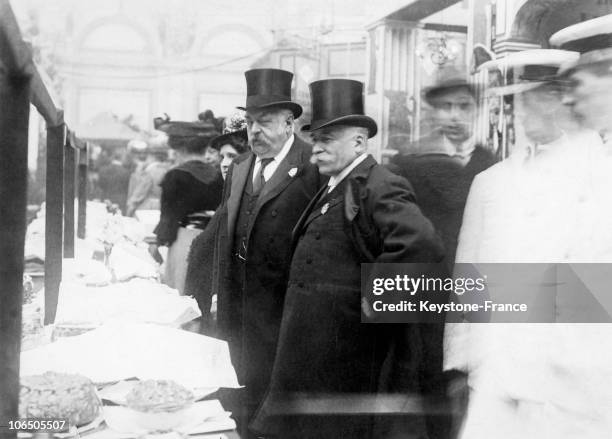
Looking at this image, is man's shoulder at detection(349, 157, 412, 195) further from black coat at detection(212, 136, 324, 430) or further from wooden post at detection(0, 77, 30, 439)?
wooden post at detection(0, 77, 30, 439)

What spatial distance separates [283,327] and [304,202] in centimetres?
36

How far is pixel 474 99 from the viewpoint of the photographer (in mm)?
1644

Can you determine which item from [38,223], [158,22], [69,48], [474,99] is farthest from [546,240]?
[38,223]

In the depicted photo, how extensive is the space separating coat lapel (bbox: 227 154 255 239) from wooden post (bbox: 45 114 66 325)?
544 millimetres

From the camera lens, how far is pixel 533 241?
5.19 feet

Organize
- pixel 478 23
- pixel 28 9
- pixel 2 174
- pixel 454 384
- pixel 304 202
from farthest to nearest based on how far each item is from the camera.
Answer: pixel 304 202
pixel 454 384
pixel 478 23
pixel 28 9
pixel 2 174

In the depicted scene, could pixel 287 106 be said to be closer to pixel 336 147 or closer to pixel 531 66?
pixel 336 147

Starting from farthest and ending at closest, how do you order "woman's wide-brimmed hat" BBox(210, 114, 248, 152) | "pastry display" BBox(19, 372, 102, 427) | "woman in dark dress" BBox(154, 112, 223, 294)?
"woman in dark dress" BBox(154, 112, 223, 294)
"woman's wide-brimmed hat" BBox(210, 114, 248, 152)
"pastry display" BBox(19, 372, 102, 427)

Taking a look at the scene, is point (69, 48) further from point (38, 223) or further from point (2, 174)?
point (38, 223)

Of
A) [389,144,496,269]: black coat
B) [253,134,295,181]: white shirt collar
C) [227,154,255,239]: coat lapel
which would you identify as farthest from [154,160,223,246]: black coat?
[389,144,496,269]: black coat

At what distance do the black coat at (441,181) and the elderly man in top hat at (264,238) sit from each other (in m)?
0.28

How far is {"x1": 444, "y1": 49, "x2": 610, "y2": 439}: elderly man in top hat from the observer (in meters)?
1.55

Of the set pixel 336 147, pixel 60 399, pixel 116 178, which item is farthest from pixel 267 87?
pixel 60 399

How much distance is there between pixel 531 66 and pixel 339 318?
30.6 inches
